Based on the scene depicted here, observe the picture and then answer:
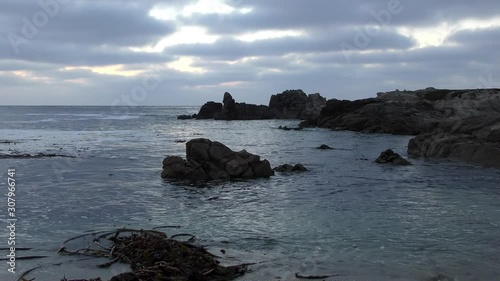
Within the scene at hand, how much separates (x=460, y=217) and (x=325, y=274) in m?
8.71

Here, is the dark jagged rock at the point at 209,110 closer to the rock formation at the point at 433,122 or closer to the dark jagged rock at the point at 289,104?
the dark jagged rock at the point at 289,104

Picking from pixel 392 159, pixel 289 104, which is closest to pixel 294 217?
pixel 392 159

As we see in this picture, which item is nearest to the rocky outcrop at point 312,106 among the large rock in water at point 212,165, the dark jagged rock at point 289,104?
the dark jagged rock at point 289,104

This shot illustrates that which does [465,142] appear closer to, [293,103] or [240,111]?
[293,103]

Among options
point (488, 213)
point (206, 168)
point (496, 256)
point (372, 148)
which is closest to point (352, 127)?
point (372, 148)

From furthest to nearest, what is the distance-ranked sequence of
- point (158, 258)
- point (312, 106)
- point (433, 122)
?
point (312, 106) < point (433, 122) < point (158, 258)

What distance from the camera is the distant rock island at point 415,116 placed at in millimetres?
35656

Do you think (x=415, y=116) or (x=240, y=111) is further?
(x=240, y=111)

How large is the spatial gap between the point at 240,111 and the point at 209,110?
12024 millimetres

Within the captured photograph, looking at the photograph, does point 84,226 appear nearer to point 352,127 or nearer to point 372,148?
point 372,148

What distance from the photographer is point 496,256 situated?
1184 cm

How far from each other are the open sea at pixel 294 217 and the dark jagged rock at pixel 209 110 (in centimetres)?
11050

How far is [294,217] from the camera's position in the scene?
53.9ft

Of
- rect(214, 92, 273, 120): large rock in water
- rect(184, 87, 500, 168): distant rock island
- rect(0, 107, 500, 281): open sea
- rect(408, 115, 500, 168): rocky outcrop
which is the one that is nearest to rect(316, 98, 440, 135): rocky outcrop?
rect(184, 87, 500, 168): distant rock island
